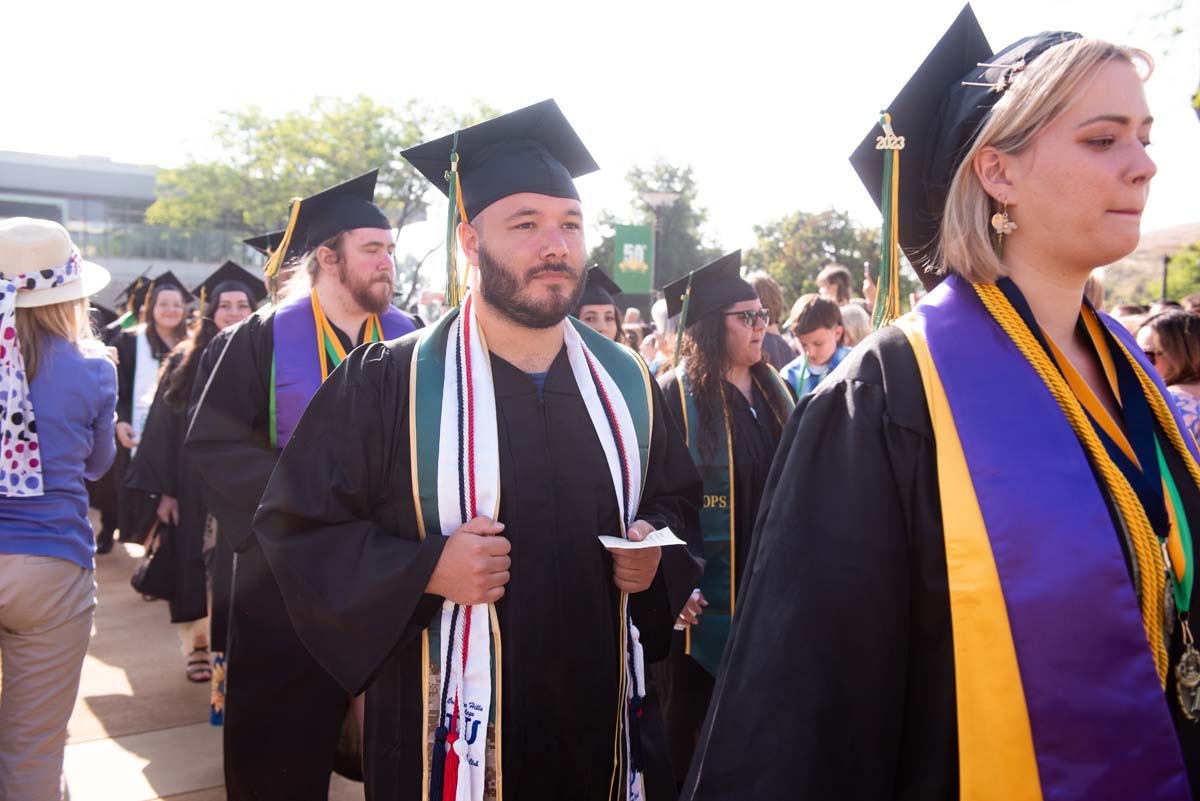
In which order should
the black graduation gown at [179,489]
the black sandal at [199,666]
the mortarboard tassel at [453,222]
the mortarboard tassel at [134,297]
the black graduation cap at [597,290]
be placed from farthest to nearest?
1. the mortarboard tassel at [134,297]
2. the black graduation cap at [597,290]
3. the black sandal at [199,666]
4. the black graduation gown at [179,489]
5. the mortarboard tassel at [453,222]

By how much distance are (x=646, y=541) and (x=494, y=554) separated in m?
0.37

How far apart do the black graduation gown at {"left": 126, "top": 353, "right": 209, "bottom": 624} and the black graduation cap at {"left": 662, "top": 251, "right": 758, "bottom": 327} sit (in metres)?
2.88

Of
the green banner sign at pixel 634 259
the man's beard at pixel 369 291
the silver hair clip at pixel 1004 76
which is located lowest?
the man's beard at pixel 369 291

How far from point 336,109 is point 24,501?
2877 centimetres

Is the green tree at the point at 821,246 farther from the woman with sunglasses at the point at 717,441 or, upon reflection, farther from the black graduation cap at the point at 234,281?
the woman with sunglasses at the point at 717,441

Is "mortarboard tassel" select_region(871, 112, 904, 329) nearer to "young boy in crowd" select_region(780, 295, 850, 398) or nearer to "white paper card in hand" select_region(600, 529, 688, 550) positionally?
"white paper card in hand" select_region(600, 529, 688, 550)

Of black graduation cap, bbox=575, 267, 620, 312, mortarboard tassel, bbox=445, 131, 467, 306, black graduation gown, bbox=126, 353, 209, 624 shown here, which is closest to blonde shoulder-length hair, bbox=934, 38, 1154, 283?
mortarboard tassel, bbox=445, 131, 467, 306

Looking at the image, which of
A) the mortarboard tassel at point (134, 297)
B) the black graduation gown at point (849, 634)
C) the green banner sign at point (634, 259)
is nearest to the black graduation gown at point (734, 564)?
the black graduation gown at point (849, 634)

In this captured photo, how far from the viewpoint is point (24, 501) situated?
10.2 ft

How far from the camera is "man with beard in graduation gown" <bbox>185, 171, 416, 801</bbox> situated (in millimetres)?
3191

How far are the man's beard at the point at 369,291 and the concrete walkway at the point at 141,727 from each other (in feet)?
6.91

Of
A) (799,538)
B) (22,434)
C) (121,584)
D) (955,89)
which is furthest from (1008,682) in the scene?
(121,584)

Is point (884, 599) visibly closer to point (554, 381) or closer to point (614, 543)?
point (614, 543)

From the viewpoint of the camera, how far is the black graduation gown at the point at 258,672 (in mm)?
3178
